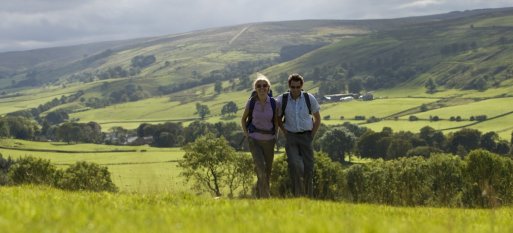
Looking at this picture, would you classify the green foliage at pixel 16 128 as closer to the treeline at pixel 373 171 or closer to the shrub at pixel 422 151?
the treeline at pixel 373 171

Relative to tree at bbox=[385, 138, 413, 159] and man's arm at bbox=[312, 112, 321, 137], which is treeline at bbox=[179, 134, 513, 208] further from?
man's arm at bbox=[312, 112, 321, 137]

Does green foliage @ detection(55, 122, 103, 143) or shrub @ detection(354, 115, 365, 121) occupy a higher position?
green foliage @ detection(55, 122, 103, 143)

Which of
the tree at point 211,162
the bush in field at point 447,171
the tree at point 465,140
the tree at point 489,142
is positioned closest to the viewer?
the bush in field at point 447,171

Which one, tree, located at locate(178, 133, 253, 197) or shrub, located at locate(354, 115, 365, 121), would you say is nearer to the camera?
tree, located at locate(178, 133, 253, 197)

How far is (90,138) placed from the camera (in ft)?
479

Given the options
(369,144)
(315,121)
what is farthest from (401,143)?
(315,121)

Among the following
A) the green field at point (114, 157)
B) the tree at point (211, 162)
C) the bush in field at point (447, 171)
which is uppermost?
the tree at point (211, 162)

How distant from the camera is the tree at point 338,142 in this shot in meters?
109

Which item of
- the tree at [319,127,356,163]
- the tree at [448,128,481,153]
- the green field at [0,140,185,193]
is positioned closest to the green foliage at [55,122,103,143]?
the green field at [0,140,185,193]

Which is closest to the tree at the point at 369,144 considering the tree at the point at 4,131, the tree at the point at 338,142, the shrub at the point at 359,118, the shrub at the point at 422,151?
the tree at the point at 338,142

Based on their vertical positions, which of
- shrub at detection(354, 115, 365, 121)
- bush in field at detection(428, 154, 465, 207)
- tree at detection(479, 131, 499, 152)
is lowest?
shrub at detection(354, 115, 365, 121)

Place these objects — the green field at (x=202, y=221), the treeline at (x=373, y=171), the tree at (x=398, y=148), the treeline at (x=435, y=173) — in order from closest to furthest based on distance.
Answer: the green field at (x=202, y=221) < the treeline at (x=435, y=173) < the treeline at (x=373, y=171) < the tree at (x=398, y=148)

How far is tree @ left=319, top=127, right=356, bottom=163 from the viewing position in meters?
109

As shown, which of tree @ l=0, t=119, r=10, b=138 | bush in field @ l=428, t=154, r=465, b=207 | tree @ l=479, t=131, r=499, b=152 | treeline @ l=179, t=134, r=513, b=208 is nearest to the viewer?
treeline @ l=179, t=134, r=513, b=208
